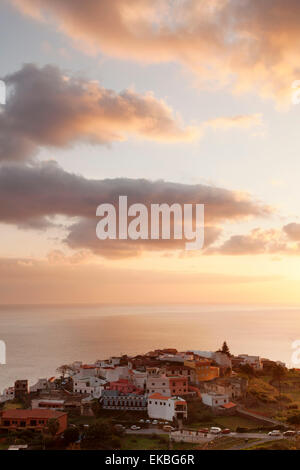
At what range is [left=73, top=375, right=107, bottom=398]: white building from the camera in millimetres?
14805

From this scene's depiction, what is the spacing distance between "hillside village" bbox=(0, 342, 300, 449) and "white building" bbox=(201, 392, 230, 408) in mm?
27

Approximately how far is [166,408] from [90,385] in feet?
10.5

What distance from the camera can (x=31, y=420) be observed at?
38.5 feet

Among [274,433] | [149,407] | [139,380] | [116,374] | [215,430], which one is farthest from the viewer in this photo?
[116,374]

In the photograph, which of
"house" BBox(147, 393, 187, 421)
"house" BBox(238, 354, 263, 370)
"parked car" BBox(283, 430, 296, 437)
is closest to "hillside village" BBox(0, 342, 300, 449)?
"house" BBox(147, 393, 187, 421)

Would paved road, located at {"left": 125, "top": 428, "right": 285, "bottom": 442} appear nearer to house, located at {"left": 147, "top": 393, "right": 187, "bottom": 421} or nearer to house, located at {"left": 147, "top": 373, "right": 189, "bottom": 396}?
house, located at {"left": 147, "top": 393, "right": 187, "bottom": 421}

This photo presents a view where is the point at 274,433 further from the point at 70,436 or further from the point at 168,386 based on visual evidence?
the point at 70,436

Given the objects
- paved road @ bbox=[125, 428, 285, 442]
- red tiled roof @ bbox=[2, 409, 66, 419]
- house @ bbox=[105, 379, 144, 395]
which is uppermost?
house @ bbox=[105, 379, 144, 395]

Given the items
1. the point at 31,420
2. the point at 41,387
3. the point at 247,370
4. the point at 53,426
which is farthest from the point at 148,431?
the point at 247,370

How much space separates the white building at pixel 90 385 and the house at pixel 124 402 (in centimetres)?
79

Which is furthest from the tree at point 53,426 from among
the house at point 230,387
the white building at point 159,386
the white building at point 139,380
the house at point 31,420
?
the house at point 230,387

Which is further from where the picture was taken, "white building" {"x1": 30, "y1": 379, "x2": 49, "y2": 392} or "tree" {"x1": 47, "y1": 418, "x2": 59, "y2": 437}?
"white building" {"x1": 30, "y1": 379, "x2": 49, "y2": 392}
